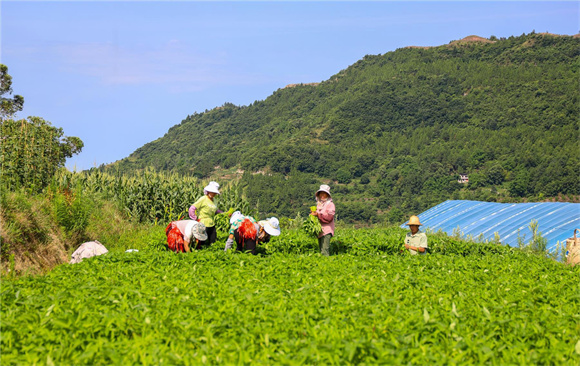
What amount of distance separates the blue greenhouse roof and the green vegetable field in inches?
443

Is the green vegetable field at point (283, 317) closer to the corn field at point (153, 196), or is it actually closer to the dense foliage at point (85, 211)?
the dense foliage at point (85, 211)

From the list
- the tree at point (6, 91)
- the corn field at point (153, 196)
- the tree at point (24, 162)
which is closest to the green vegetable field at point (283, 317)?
the tree at point (24, 162)

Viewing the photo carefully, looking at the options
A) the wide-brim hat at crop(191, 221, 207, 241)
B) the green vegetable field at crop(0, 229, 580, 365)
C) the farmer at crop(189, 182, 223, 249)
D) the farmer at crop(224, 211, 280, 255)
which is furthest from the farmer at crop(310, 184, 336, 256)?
the green vegetable field at crop(0, 229, 580, 365)

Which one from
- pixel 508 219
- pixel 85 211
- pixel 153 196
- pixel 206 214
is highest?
pixel 153 196

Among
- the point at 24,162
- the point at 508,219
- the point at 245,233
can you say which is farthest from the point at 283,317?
the point at 508,219

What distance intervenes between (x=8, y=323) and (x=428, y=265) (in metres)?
6.70

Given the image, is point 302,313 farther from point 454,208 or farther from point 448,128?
point 448,128

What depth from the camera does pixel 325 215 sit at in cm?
1116

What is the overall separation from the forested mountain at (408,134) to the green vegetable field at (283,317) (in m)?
54.9

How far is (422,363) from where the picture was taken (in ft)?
13.8

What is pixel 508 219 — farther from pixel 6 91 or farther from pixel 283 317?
pixel 6 91

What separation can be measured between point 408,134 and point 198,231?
8966 cm

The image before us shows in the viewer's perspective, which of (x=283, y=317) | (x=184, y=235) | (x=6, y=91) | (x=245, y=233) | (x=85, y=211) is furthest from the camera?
(x=6, y=91)

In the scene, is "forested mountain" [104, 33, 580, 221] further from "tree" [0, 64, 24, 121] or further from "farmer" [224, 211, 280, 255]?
"farmer" [224, 211, 280, 255]
